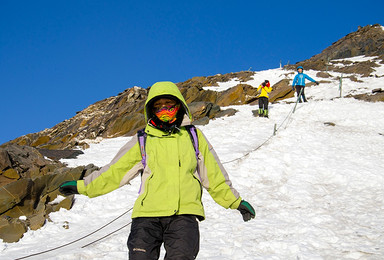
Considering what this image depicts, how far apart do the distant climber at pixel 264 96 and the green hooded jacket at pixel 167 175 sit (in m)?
14.9

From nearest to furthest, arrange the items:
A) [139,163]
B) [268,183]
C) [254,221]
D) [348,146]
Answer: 1. [139,163]
2. [254,221]
3. [268,183]
4. [348,146]

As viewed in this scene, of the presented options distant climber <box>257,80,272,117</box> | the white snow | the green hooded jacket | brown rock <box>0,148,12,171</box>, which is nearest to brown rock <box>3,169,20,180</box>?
brown rock <box>0,148,12,171</box>

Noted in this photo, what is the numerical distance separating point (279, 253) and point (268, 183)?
4.33m

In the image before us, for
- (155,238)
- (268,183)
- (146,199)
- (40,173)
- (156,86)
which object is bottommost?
(268,183)

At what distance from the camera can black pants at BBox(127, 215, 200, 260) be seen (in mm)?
2621

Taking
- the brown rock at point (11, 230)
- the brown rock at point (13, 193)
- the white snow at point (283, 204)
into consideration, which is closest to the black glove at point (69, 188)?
the white snow at point (283, 204)

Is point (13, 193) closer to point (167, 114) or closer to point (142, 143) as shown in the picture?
point (142, 143)

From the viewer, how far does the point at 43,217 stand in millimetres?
7605

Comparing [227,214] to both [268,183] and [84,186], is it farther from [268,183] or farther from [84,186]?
[84,186]

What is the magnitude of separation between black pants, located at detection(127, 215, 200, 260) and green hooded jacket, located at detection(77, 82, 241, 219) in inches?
2.9

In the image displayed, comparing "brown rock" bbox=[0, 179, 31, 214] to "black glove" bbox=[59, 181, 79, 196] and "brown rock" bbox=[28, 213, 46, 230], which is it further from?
"black glove" bbox=[59, 181, 79, 196]

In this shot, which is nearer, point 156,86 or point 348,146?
point 156,86

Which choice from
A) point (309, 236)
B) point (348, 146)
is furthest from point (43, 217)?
point (348, 146)

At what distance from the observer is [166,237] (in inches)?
109
